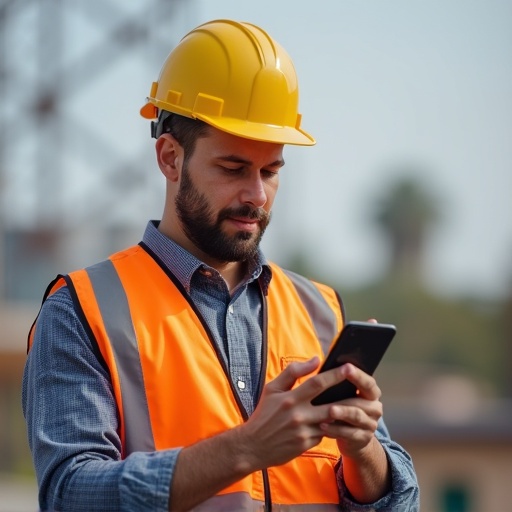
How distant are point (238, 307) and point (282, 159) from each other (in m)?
0.44

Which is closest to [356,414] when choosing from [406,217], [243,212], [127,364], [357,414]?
[357,414]

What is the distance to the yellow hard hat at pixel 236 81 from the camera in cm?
343

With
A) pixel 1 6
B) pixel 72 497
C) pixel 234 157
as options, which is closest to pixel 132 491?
pixel 72 497

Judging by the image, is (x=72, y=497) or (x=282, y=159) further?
(x=282, y=159)

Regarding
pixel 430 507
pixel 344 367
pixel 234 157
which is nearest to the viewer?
pixel 344 367

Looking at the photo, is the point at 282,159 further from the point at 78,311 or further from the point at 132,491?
the point at 132,491

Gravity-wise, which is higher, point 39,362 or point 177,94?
point 177,94

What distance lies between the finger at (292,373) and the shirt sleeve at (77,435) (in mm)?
300

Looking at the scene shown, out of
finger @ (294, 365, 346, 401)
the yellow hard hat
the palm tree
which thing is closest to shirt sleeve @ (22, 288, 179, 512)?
finger @ (294, 365, 346, 401)

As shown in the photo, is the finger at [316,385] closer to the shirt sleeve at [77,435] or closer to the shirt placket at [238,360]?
the shirt sleeve at [77,435]

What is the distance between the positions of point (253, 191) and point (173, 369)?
543 millimetres

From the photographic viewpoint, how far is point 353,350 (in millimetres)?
2850

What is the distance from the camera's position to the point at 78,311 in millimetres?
3119

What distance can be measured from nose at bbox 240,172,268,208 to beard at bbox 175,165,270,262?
0.9 inches
